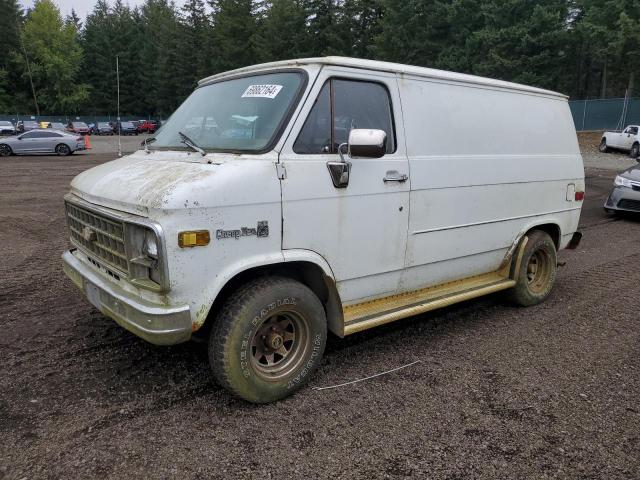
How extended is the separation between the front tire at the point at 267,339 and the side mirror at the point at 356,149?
31.6 inches

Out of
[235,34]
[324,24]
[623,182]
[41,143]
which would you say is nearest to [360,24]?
[324,24]

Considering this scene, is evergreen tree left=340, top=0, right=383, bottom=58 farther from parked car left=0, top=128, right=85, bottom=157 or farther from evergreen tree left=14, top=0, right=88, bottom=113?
evergreen tree left=14, top=0, right=88, bottom=113

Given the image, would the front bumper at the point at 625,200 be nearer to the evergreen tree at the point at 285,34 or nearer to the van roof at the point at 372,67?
the van roof at the point at 372,67

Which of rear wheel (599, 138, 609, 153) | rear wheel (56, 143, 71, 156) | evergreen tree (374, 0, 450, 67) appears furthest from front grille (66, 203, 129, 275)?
evergreen tree (374, 0, 450, 67)

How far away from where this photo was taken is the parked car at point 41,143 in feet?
83.4

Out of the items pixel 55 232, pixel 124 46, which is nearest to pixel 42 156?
pixel 55 232

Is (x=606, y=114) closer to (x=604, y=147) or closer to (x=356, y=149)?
(x=604, y=147)

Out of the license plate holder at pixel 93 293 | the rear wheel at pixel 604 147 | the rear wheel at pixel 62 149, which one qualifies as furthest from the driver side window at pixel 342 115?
the rear wheel at pixel 604 147

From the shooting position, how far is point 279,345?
3.55m

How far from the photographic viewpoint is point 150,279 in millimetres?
3098

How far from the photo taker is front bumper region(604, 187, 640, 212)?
1054cm

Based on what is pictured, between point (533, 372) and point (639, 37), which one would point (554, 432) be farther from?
point (639, 37)

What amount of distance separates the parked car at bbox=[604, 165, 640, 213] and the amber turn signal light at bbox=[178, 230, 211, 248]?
1043 cm

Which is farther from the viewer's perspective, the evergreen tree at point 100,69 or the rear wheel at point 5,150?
the evergreen tree at point 100,69
